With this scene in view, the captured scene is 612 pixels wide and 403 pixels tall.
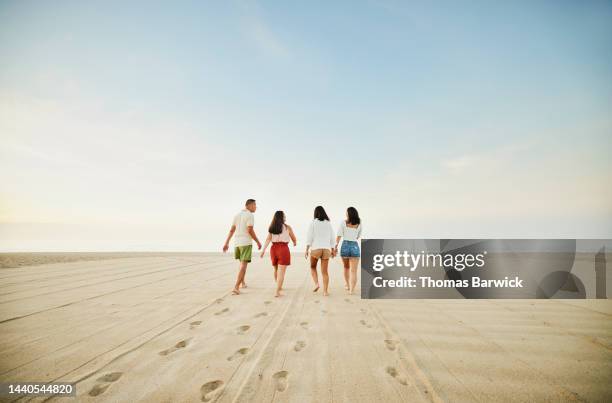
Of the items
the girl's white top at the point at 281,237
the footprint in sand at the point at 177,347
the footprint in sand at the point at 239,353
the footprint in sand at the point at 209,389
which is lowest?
the footprint in sand at the point at 177,347

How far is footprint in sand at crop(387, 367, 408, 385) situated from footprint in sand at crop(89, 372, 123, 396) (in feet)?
8.47

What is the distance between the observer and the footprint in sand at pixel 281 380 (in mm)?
2600

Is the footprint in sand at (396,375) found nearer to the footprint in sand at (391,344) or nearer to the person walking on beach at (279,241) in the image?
the footprint in sand at (391,344)

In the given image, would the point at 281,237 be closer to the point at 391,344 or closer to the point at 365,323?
the point at 365,323

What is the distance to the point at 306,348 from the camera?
350cm

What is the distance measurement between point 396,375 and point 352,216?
4.56 meters

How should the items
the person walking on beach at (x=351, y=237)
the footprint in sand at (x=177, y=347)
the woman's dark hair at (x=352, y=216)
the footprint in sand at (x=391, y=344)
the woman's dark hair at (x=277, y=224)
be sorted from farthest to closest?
the woman's dark hair at (x=352, y=216) < the person walking on beach at (x=351, y=237) < the woman's dark hair at (x=277, y=224) < the footprint in sand at (x=391, y=344) < the footprint in sand at (x=177, y=347)

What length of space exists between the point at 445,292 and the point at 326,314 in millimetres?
4075

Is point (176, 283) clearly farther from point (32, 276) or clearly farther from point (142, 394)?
point (142, 394)

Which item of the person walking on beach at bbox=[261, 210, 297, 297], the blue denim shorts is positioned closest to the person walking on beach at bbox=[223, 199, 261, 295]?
the person walking on beach at bbox=[261, 210, 297, 297]

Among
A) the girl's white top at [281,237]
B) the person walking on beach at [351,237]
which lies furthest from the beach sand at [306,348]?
the girl's white top at [281,237]

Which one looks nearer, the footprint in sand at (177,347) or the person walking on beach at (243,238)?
the footprint in sand at (177,347)

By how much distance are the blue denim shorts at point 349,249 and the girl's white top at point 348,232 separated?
10cm

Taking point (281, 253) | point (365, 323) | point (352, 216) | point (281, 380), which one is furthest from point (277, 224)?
point (281, 380)
